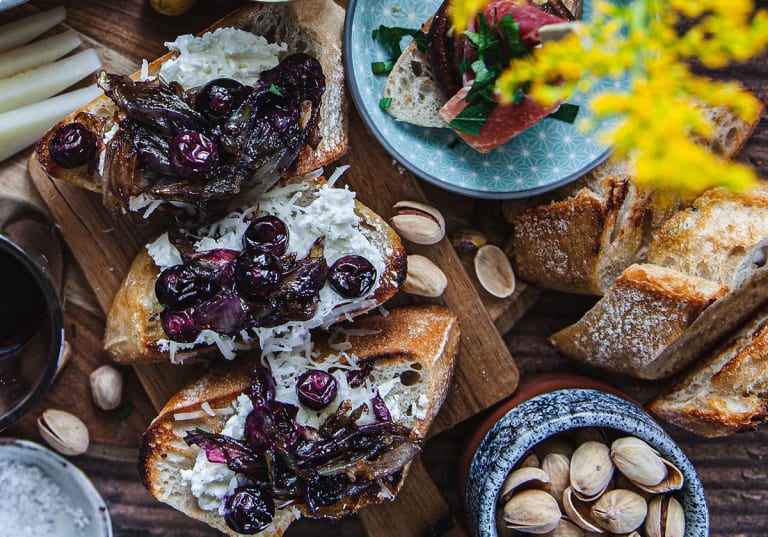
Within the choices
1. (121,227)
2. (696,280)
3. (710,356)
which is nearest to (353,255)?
(121,227)

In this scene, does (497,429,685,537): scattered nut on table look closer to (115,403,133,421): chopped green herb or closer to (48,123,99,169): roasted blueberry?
(115,403,133,421): chopped green herb

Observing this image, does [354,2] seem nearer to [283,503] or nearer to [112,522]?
[283,503]

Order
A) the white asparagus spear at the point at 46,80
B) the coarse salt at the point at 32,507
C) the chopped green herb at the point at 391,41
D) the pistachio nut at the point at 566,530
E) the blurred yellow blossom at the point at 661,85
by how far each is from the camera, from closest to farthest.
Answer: the blurred yellow blossom at the point at 661,85 → the pistachio nut at the point at 566,530 → the chopped green herb at the point at 391,41 → the white asparagus spear at the point at 46,80 → the coarse salt at the point at 32,507

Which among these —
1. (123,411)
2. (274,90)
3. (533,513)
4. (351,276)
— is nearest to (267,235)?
(351,276)

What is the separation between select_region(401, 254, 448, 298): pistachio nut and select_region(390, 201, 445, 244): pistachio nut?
3.2 inches

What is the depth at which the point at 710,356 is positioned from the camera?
281 cm

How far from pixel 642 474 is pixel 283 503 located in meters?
1.20

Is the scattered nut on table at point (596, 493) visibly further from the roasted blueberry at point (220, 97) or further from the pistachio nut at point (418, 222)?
the roasted blueberry at point (220, 97)

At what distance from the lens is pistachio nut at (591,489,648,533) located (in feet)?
8.14

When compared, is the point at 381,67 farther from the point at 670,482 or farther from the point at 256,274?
the point at 670,482

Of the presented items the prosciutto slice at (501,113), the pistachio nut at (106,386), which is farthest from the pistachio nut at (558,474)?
the pistachio nut at (106,386)

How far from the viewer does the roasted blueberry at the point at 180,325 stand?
244 cm

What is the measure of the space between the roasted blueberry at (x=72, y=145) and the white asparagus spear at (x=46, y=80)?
1.10 ft

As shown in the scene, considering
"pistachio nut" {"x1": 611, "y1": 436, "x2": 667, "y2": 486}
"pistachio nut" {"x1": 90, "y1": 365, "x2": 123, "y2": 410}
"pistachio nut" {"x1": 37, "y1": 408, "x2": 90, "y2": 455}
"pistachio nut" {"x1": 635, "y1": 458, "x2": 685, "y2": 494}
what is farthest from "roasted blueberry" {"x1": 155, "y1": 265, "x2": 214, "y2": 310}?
"pistachio nut" {"x1": 635, "y1": 458, "x2": 685, "y2": 494}
